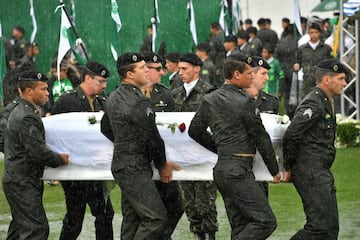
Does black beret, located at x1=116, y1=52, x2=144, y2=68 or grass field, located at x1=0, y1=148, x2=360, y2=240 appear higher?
black beret, located at x1=116, y1=52, x2=144, y2=68

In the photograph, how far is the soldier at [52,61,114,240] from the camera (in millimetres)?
12320

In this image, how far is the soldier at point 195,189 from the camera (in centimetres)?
1312

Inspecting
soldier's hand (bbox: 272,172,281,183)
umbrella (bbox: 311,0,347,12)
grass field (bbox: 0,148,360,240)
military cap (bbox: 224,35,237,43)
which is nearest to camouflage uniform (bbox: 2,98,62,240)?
soldier's hand (bbox: 272,172,281,183)

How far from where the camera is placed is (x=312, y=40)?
24.0m

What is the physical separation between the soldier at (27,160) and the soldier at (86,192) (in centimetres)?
103

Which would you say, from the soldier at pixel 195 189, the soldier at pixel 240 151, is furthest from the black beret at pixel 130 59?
the soldier at pixel 195 189

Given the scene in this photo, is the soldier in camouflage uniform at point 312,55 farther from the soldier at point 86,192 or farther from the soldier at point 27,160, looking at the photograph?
the soldier at point 27,160

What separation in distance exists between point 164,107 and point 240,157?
2.39 metres

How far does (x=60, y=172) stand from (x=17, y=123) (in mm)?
820

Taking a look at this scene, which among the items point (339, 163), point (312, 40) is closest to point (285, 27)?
point (312, 40)

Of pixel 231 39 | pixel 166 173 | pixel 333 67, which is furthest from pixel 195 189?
pixel 231 39

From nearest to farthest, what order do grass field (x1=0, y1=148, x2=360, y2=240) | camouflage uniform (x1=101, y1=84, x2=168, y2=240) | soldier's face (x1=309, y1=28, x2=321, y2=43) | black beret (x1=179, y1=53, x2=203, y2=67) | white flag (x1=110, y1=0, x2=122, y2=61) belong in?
1. camouflage uniform (x1=101, y1=84, x2=168, y2=240)
2. black beret (x1=179, y1=53, x2=203, y2=67)
3. grass field (x1=0, y1=148, x2=360, y2=240)
4. white flag (x1=110, y1=0, x2=122, y2=61)
5. soldier's face (x1=309, y1=28, x2=321, y2=43)

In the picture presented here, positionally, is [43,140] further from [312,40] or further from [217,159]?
[312,40]

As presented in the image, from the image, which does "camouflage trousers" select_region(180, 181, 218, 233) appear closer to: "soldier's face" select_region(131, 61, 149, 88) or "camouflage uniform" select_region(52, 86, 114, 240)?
"camouflage uniform" select_region(52, 86, 114, 240)
